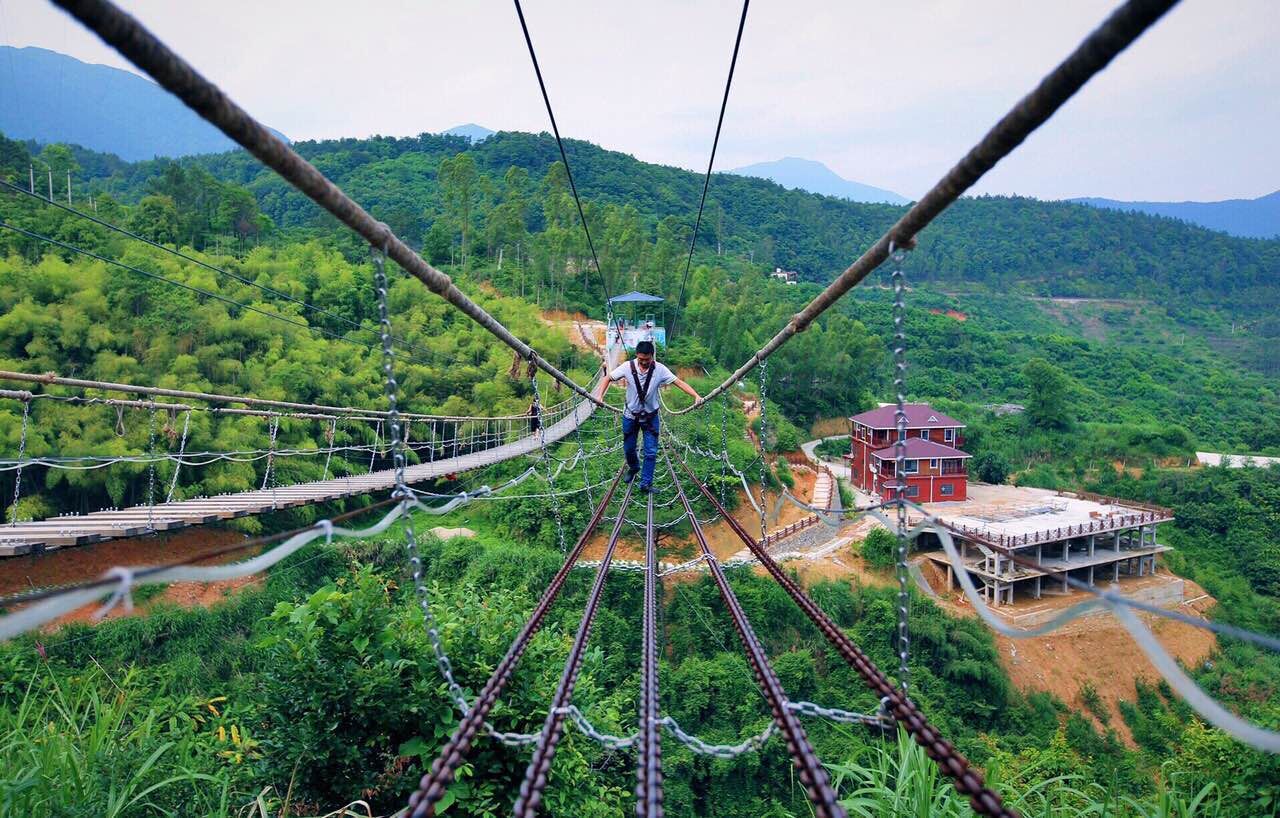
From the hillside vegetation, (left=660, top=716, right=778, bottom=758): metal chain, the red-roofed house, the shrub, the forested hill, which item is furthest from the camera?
the forested hill

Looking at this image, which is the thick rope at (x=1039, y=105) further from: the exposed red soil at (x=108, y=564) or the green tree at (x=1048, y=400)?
the green tree at (x=1048, y=400)

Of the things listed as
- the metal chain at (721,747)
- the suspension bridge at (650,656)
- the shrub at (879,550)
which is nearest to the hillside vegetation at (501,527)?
the metal chain at (721,747)

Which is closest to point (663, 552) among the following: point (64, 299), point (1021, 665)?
point (1021, 665)

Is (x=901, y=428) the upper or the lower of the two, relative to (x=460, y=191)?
lower

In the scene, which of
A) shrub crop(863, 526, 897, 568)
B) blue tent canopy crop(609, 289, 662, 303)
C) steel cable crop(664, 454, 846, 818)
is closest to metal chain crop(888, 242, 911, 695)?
steel cable crop(664, 454, 846, 818)

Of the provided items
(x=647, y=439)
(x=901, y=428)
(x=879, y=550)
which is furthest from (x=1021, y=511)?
(x=901, y=428)

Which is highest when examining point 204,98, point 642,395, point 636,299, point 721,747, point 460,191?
point 460,191

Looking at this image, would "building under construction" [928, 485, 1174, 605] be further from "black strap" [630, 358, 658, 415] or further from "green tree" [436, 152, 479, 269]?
"green tree" [436, 152, 479, 269]

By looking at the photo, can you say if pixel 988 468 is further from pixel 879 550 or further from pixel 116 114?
pixel 116 114
